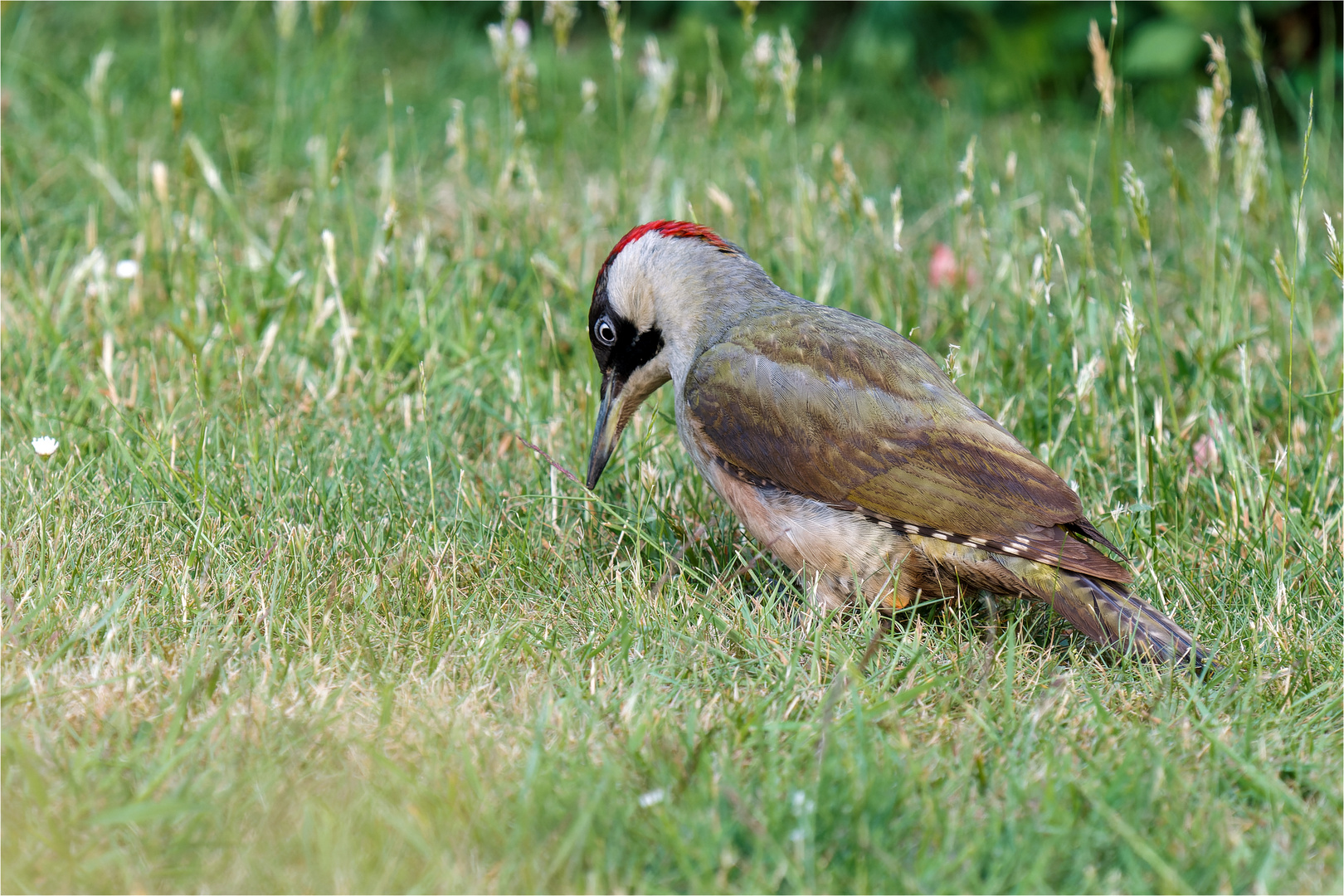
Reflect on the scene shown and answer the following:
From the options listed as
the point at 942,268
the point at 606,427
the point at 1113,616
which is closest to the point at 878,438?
the point at 1113,616

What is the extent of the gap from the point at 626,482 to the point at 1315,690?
6.26 feet

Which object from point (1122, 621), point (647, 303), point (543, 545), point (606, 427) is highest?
point (647, 303)

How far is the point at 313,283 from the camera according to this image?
4.96 meters

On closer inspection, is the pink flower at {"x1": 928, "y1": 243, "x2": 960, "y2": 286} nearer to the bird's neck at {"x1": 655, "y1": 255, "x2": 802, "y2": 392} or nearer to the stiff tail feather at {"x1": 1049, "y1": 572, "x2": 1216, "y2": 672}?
the bird's neck at {"x1": 655, "y1": 255, "x2": 802, "y2": 392}

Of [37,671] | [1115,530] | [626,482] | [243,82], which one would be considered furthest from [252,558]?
[243,82]

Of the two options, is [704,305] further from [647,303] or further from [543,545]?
[543,545]

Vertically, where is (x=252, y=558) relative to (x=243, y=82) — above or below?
below

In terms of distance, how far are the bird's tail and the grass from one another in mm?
77

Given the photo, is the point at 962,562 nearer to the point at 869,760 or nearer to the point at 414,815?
the point at 869,760

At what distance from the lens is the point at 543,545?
3.65 metres

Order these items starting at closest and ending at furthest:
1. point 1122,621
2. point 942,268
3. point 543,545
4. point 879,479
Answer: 1. point 1122,621
2. point 879,479
3. point 543,545
4. point 942,268

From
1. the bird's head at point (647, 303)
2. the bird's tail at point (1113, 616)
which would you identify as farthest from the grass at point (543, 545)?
the bird's head at point (647, 303)

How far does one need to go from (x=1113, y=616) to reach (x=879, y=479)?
644mm

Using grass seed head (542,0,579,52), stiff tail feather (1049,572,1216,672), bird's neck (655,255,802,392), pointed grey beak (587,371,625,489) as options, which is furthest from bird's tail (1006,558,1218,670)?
grass seed head (542,0,579,52)
